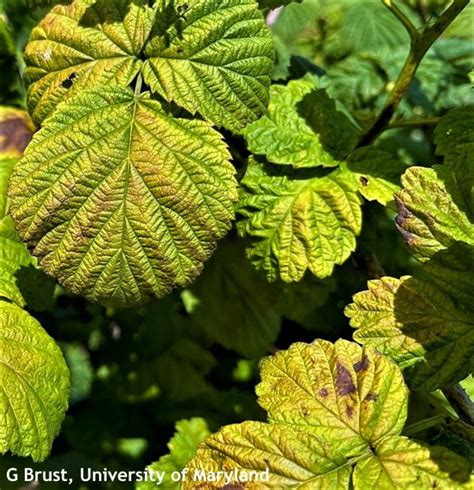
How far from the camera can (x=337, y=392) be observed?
3.86ft

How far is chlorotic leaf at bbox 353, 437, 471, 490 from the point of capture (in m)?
1.07

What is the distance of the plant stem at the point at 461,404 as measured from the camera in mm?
1262

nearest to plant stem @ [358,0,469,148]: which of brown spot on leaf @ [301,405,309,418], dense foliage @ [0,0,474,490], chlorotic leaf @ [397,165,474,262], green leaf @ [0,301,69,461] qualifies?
dense foliage @ [0,0,474,490]

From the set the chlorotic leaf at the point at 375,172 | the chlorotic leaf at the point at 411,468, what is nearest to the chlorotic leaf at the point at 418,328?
the chlorotic leaf at the point at 411,468

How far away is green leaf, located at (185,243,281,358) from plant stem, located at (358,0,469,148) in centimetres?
46

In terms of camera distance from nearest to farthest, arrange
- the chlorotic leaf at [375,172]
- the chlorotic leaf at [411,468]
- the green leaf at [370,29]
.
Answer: the chlorotic leaf at [411,468], the chlorotic leaf at [375,172], the green leaf at [370,29]

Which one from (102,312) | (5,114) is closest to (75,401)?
(102,312)

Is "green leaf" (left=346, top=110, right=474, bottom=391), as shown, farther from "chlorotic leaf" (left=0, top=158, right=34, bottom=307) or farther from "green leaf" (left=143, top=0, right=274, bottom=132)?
"chlorotic leaf" (left=0, top=158, right=34, bottom=307)

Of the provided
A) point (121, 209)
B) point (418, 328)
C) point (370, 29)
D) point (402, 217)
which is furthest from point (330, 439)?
point (370, 29)

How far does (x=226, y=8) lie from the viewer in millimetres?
1342

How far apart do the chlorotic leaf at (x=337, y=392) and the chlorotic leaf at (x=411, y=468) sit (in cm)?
4

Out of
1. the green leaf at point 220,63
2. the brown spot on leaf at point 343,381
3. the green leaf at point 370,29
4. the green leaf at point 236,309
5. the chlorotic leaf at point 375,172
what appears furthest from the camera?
the green leaf at point 370,29

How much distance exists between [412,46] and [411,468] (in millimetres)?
708

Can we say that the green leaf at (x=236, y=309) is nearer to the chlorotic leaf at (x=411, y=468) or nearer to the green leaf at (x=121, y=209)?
the green leaf at (x=121, y=209)
